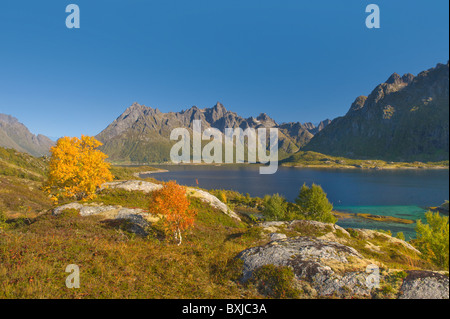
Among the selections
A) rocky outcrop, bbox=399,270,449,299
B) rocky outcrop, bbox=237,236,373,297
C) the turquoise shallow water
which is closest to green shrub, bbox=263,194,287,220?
the turquoise shallow water

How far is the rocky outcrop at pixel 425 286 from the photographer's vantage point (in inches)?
365

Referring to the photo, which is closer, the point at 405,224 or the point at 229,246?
the point at 229,246

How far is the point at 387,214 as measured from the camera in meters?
89.7

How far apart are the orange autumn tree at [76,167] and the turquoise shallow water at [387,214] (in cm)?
7809

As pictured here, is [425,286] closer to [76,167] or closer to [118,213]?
[118,213]

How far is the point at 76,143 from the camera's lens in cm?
3441

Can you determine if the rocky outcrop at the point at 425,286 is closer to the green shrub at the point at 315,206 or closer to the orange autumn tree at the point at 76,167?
the orange autumn tree at the point at 76,167

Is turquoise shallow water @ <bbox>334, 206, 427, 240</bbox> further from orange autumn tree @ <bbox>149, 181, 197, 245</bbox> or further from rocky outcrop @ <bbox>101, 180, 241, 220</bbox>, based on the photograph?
orange autumn tree @ <bbox>149, 181, 197, 245</bbox>

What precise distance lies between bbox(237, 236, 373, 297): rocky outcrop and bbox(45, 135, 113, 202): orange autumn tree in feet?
101

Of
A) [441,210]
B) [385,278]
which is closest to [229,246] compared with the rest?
[385,278]

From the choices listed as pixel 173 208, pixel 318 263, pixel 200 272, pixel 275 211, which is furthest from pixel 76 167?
pixel 275 211

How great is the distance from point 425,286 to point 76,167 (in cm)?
4082
